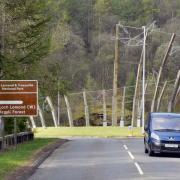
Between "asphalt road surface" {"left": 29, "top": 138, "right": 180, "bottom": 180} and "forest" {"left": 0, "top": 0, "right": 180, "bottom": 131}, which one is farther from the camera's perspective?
"forest" {"left": 0, "top": 0, "right": 180, "bottom": 131}

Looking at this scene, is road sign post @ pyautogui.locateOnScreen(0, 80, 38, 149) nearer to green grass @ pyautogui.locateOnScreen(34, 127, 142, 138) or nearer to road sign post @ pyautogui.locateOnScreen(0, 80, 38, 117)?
→ road sign post @ pyautogui.locateOnScreen(0, 80, 38, 117)

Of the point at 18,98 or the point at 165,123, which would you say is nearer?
the point at 165,123

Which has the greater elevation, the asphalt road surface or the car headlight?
the car headlight

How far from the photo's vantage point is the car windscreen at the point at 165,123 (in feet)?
87.3

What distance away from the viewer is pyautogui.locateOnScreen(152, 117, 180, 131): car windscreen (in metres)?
26.6

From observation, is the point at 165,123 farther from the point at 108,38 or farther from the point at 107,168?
the point at 108,38

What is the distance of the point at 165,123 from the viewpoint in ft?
88.3

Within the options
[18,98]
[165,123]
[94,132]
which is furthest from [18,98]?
[94,132]

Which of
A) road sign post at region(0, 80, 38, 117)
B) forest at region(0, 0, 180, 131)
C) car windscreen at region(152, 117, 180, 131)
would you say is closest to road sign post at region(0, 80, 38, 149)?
road sign post at region(0, 80, 38, 117)

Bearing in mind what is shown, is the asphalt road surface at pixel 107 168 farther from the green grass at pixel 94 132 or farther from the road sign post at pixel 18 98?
the green grass at pixel 94 132

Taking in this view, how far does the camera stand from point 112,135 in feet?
189

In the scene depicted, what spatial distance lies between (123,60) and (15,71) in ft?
243

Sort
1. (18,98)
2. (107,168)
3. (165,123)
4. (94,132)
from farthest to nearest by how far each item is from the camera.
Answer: (94,132) → (18,98) → (165,123) → (107,168)

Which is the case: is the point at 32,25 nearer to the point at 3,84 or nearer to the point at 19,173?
the point at 3,84
